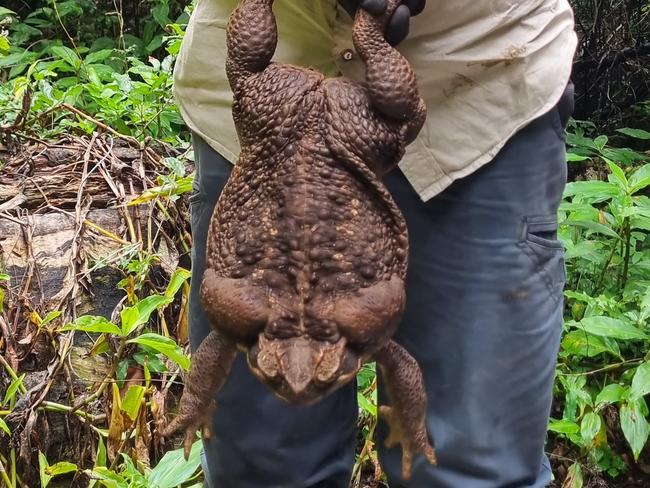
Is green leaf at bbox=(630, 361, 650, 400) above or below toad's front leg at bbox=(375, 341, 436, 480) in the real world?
below

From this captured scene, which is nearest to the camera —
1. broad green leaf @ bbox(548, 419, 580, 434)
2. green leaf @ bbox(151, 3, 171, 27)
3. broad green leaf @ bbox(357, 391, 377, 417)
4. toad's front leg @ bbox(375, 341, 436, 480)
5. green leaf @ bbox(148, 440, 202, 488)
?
toad's front leg @ bbox(375, 341, 436, 480)

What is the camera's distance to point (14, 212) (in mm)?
2744

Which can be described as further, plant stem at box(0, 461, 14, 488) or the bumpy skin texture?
plant stem at box(0, 461, 14, 488)

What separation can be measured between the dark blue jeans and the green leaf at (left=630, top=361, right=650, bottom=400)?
0.68m

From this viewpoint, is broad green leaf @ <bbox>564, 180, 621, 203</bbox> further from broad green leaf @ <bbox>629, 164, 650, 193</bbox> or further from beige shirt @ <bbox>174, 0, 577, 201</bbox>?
beige shirt @ <bbox>174, 0, 577, 201</bbox>

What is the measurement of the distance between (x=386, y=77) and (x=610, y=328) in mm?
1611

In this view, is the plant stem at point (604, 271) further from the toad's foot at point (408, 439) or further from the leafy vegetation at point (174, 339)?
the toad's foot at point (408, 439)

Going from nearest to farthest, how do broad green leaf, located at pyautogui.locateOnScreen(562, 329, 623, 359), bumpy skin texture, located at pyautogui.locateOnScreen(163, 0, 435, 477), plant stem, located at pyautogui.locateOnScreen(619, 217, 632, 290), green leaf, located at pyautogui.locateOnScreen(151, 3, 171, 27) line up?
bumpy skin texture, located at pyautogui.locateOnScreen(163, 0, 435, 477) → broad green leaf, located at pyautogui.locateOnScreen(562, 329, 623, 359) → plant stem, located at pyautogui.locateOnScreen(619, 217, 632, 290) → green leaf, located at pyautogui.locateOnScreen(151, 3, 171, 27)

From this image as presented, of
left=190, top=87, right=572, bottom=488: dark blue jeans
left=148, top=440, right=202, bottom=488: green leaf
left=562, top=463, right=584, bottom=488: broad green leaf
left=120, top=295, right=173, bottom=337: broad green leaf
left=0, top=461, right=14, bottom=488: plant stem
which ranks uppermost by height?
left=190, top=87, right=572, bottom=488: dark blue jeans

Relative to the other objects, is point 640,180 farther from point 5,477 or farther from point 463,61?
point 5,477

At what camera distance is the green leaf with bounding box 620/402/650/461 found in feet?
6.88

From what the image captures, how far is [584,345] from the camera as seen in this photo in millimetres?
2387

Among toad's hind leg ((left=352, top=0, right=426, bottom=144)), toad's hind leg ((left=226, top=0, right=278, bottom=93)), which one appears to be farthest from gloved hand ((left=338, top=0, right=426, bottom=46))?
toad's hind leg ((left=226, top=0, right=278, bottom=93))

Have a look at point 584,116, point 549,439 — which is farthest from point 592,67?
point 549,439
